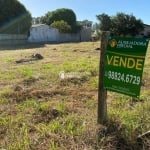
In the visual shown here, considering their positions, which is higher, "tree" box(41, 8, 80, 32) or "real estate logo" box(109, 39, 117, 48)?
"tree" box(41, 8, 80, 32)

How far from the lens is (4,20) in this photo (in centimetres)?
4128

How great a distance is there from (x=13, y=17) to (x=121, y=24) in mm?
15128

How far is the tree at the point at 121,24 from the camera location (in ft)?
147

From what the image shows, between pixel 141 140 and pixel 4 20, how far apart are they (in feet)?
130

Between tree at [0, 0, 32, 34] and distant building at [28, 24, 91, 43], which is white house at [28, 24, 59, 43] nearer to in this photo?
distant building at [28, 24, 91, 43]

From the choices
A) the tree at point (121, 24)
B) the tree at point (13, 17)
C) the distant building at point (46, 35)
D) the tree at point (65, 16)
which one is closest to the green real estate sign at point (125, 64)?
the tree at point (13, 17)

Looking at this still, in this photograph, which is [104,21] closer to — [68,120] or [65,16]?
[65,16]

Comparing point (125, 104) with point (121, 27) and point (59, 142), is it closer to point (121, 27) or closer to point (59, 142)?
point (59, 142)

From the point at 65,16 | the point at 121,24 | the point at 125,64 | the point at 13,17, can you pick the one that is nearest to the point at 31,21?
the point at 13,17

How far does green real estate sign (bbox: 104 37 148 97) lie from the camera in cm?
378

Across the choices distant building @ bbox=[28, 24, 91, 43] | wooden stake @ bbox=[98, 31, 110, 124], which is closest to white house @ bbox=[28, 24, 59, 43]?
distant building @ bbox=[28, 24, 91, 43]

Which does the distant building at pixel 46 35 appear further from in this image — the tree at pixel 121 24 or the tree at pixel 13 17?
the tree at pixel 121 24

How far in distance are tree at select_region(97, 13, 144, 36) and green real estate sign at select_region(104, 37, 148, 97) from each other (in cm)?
4070

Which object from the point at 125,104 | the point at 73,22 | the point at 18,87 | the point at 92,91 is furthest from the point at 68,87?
the point at 73,22
